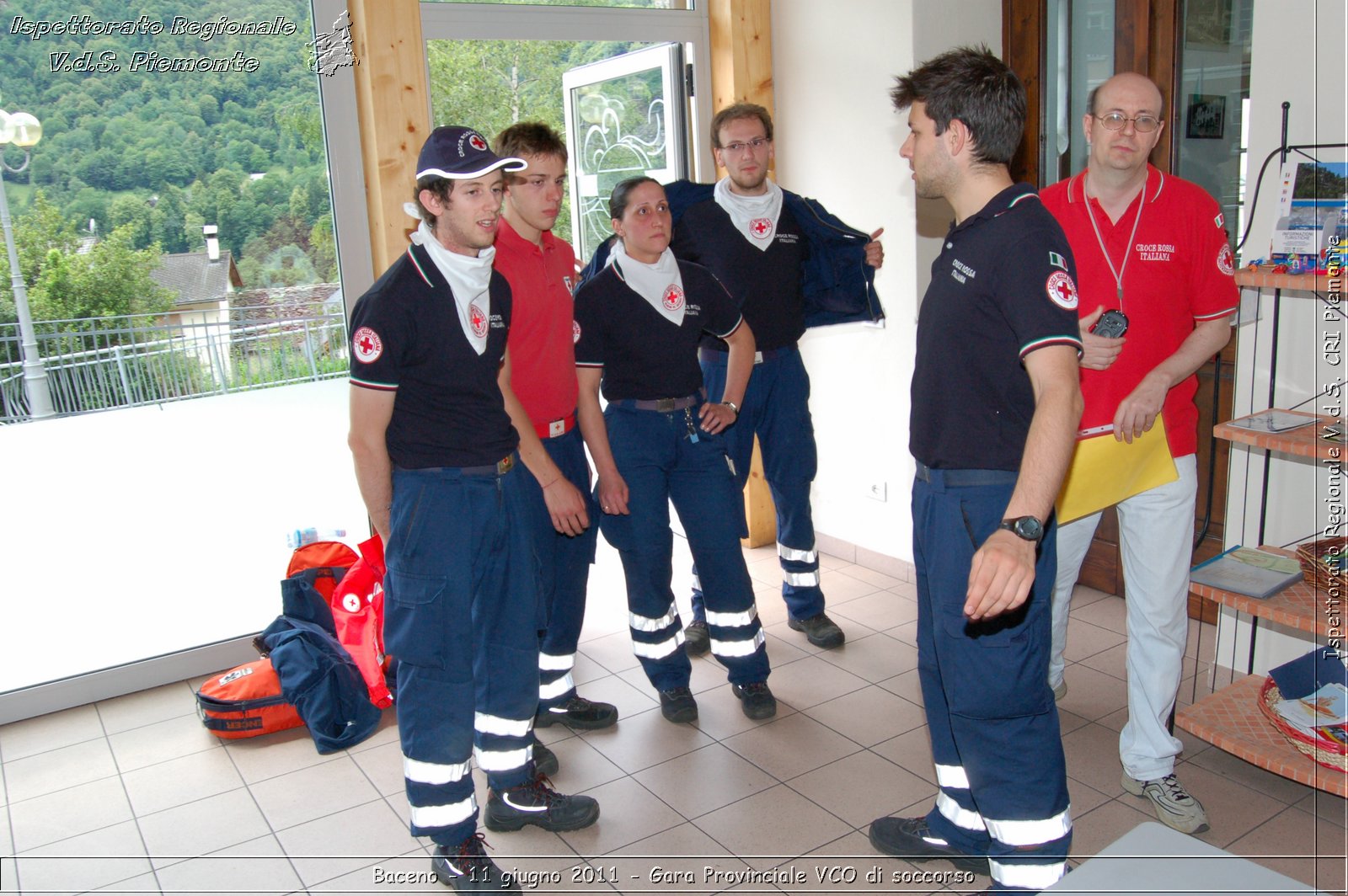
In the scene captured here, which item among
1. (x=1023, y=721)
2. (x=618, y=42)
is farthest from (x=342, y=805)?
(x=618, y=42)

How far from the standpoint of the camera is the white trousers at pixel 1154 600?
105 inches

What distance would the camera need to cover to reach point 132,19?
3.58 metres

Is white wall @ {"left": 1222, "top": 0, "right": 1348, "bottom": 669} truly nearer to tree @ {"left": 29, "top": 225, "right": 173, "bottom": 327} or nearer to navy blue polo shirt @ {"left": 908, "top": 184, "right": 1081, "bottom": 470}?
navy blue polo shirt @ {"left": 908, "top": 184, "right": 1081, "bottom": 470}

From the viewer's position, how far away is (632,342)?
3.14m

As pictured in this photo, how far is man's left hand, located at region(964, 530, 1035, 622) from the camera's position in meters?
1.70

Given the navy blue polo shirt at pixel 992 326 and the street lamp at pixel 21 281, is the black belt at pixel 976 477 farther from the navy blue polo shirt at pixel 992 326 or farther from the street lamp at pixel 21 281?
the street lamp at pixel 21 281

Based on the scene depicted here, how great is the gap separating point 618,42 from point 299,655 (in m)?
2.87

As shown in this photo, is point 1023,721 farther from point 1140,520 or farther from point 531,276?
point 531,276

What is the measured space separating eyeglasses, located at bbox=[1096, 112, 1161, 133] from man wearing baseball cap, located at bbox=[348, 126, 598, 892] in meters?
1.42

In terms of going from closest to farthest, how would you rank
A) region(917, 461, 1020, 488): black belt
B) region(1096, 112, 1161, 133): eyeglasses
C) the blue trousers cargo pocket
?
region(917, 461, 1020, 488): black belt, the blue trousers cargo pocket, region(1096, 112, 1161, 133): eyeglasses

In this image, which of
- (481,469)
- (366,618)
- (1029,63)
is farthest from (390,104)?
(1029,63)

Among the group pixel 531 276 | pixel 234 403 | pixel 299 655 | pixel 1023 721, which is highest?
pixel 531 276

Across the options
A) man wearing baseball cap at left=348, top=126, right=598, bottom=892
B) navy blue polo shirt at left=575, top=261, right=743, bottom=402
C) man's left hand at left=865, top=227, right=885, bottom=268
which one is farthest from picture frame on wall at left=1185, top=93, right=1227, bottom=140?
man wearing baseball cap at left=348, top=126, right=598, bottom=892

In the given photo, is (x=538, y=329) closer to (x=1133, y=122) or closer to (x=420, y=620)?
(x=420, y=620)
